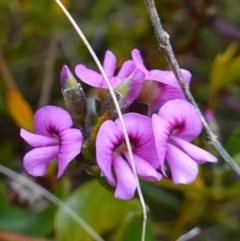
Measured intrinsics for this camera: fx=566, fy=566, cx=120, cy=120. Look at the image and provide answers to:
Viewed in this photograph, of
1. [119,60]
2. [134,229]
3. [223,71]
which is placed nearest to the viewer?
[134,229]

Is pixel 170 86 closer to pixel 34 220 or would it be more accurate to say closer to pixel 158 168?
pixel 158 168

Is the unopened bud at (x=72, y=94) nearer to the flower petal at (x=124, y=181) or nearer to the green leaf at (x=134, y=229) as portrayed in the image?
the flower petal at (x=124, y=181)

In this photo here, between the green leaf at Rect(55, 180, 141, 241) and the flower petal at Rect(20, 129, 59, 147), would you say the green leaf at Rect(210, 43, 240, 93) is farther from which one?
the flower petal at Rect(20, 129, 59, 147)

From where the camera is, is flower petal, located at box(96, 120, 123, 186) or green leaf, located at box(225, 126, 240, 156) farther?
green leaf, located at box(225, 126, 240, 156)

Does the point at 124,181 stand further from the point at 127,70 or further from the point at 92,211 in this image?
the point at 92,211

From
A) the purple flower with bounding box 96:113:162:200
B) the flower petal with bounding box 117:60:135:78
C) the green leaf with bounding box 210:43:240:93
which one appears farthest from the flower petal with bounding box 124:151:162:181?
the green leaf with bounding box 210:43:240:93

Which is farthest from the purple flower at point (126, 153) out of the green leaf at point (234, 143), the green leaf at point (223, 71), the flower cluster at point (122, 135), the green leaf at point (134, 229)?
the green leaf at point (223, 71)

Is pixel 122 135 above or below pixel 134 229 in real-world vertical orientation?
above

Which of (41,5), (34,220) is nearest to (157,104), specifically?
(34,220)

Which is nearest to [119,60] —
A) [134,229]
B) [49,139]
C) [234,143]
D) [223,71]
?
[223,71]
